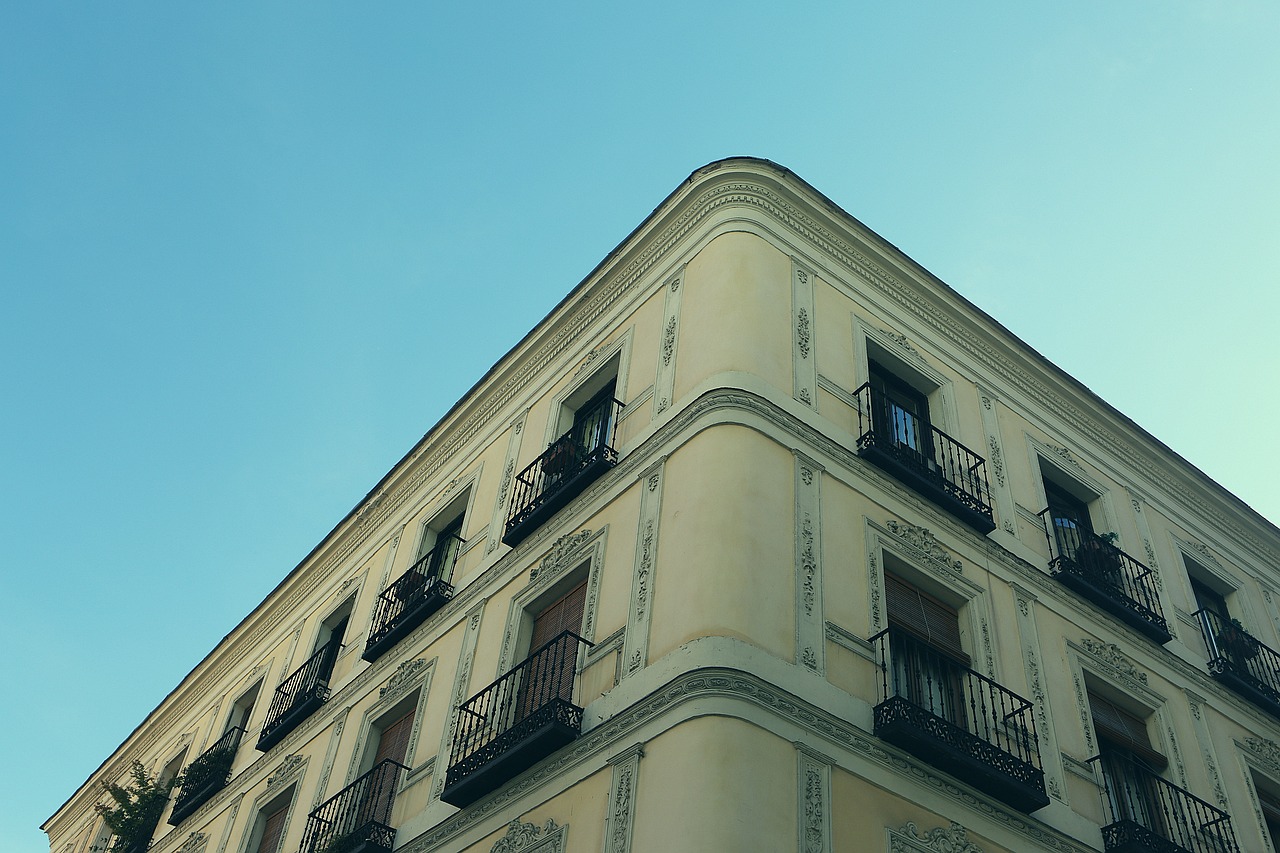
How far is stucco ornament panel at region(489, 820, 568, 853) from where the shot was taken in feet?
40.9

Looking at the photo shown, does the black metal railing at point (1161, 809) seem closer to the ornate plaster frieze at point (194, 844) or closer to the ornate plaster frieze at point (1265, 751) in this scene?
the ornate plaster frieze at point (1265, 751)

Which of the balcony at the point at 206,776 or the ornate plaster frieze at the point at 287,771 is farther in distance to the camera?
the balcony at the point at 206,776

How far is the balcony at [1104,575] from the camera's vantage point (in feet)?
55.4

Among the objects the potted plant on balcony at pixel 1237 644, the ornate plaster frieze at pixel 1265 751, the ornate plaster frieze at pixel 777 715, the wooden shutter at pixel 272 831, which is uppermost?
the potted plant on balcony at pixel 1237 644

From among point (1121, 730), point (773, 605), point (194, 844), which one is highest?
point (194, 844)

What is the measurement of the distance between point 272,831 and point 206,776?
3645 millimetres

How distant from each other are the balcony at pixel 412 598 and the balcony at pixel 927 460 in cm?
682

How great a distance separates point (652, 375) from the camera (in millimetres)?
16781

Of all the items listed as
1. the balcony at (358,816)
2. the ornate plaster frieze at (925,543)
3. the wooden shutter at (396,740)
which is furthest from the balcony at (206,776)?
the ornate plaster frieze at (925,543)

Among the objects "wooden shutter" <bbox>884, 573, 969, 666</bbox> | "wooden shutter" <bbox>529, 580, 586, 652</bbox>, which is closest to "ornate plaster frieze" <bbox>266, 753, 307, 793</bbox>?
"wooden shutter" <bbox>529, 580, 586, 652</bbox>

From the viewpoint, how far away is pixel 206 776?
2294cm

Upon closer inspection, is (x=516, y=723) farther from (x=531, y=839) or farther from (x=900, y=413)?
(x=900, y=413)

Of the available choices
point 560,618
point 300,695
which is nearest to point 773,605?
point 560,618

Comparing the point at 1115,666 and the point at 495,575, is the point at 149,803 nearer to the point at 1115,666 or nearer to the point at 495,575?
the point at 495,575
